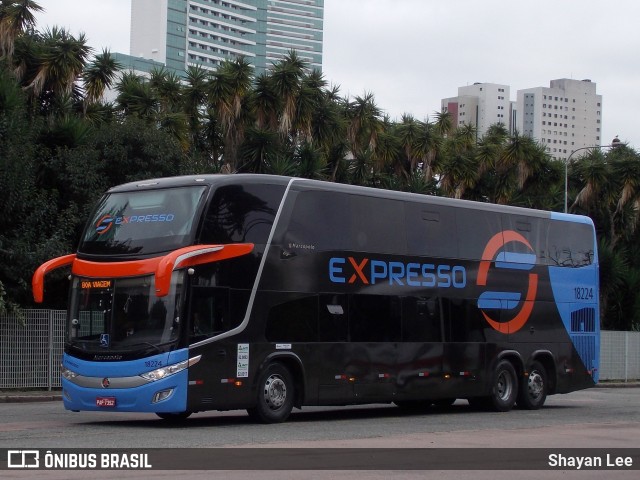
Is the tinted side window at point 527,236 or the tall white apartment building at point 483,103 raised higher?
the tall white apartment building at point 483,103

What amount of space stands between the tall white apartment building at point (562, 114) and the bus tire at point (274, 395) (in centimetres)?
16612

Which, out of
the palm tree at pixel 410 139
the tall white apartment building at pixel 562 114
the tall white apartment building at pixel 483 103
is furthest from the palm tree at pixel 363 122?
the tall white apartment building at pixel 562 114

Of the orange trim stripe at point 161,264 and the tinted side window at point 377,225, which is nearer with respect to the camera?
the orange trim stripe at point 161,264

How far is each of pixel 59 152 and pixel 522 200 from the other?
24.6 metres

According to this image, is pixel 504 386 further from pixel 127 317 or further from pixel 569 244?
pixel 127 317

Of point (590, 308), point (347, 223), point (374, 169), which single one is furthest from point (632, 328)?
point (347, 223)

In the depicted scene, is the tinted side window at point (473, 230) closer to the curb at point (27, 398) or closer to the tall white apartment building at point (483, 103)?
the curb at point (27, 398)

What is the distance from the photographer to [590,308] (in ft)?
81.2

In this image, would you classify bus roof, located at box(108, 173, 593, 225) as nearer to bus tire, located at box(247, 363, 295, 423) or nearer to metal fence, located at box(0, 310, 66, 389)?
bus tire, located at box(247, 363, 295, 423)

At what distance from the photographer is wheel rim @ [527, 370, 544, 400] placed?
23.2 m

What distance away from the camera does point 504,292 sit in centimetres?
2241

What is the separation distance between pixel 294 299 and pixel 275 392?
160 cm

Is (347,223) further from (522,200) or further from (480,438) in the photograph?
(522,200)

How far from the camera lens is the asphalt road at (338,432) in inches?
470
